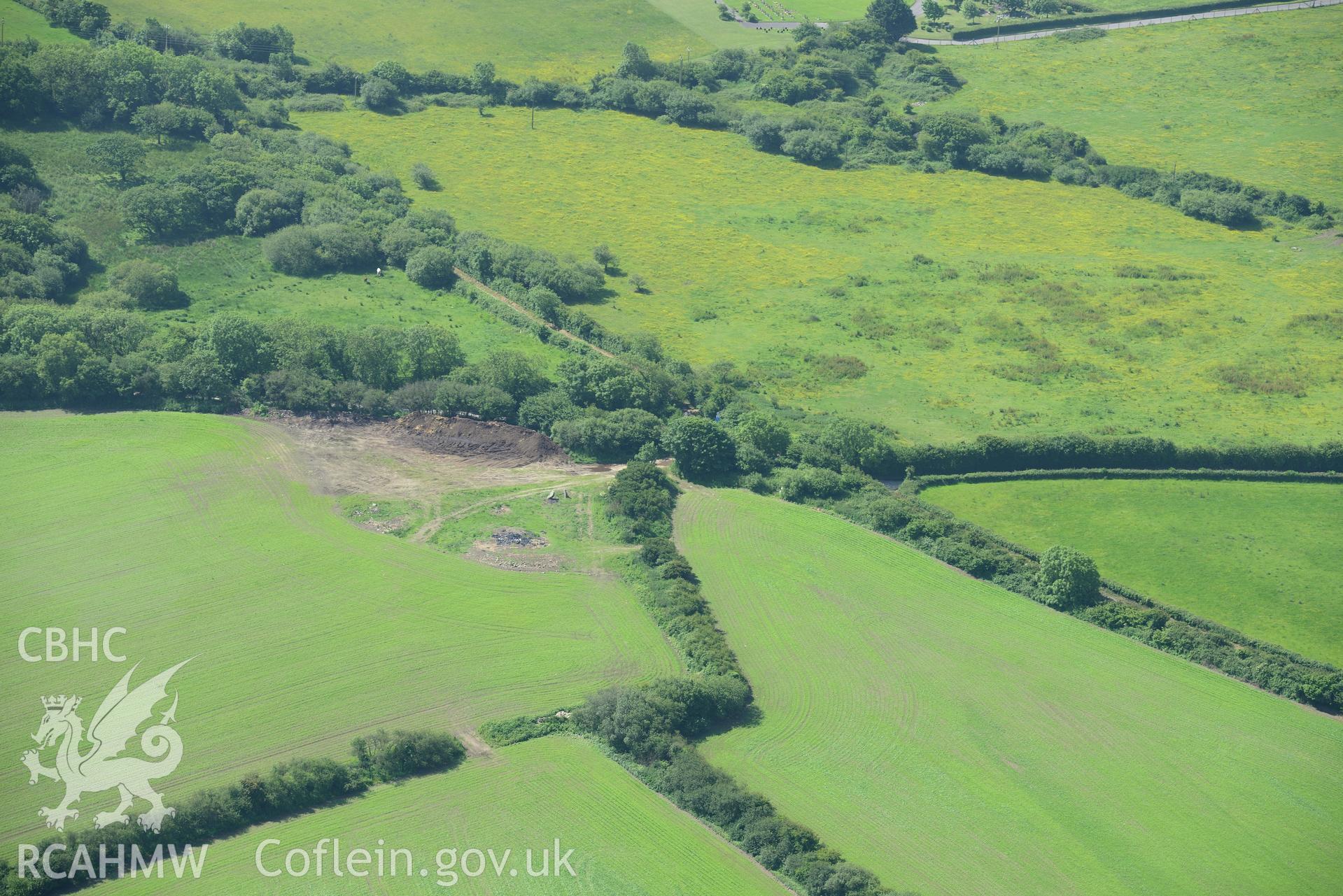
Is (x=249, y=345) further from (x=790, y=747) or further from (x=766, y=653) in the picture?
(x=790, y=747)

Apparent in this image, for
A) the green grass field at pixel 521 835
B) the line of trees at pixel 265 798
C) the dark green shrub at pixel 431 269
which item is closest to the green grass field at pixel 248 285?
the dark green shrub at pixel 431 269

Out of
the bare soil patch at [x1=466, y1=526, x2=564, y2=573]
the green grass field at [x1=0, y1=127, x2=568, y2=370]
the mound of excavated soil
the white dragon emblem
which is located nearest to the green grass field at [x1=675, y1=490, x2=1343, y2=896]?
the bare soil patch at [x1=466, y1=526, x2=564, y2=573]

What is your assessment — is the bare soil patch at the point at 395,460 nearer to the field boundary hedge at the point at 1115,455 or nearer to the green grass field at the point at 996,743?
the green grass field at the point at 996,743

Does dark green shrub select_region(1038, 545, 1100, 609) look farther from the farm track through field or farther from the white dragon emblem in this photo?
the white dragon emblem

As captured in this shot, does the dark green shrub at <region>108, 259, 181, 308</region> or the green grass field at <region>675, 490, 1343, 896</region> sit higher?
the dark green shrub at <region>108, 259, 181, 308</region>

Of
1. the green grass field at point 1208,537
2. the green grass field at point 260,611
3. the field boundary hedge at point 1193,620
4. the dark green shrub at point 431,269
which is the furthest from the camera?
the dark green shrub at point 431,269

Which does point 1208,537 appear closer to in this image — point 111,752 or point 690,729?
point 690,729
